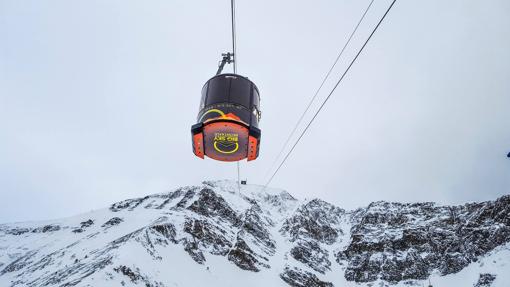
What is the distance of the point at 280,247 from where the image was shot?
11388 centimetres

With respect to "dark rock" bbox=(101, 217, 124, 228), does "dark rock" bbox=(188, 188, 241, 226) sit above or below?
above

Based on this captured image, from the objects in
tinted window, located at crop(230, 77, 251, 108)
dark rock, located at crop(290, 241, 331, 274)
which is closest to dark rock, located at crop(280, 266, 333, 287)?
dark rock, located at crop(290, 241, 331, 274)

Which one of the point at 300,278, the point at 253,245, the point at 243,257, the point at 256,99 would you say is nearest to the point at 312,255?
the point at 300,278

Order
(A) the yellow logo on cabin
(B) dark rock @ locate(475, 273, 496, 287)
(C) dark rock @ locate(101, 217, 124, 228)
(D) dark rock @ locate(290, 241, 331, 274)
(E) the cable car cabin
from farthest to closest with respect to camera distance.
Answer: (D) dark rock @ locate(290, 241, 331, 274)
(C) dark rock @ locate(101, 217, 124, 228)
(B) dark rock @ locate(475, 273, 496, 287)
(A) the yellow logo on cabin
(E) the cable car cabin

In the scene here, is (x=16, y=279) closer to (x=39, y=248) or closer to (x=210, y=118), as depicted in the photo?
(x=39, y=248)

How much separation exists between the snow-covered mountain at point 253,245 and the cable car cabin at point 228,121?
1966 inches

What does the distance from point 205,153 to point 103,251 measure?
68.9 meters

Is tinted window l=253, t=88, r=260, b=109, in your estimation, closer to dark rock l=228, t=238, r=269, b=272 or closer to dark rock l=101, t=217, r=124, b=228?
dark rock l=228, t=238, r=269, b=272

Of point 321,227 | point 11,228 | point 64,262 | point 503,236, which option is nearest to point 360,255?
point 321,227

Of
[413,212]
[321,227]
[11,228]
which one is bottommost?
[11,228]

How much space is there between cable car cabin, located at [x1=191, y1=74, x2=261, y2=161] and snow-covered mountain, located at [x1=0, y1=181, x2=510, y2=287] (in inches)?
1966

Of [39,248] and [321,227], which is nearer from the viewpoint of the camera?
[39,248]

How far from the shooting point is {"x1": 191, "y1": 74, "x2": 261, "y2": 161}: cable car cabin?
6.98m

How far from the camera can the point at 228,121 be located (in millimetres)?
6883
